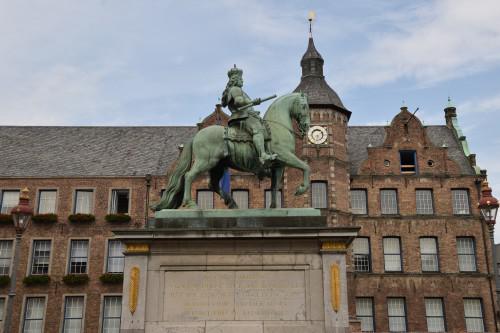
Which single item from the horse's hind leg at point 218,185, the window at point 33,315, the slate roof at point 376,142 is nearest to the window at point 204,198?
the slate roof at point 376,142

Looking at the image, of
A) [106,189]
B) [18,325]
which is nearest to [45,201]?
[106,189]

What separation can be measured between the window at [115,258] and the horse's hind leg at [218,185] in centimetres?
2404

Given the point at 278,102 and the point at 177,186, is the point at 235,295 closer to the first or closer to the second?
the point at 177,186

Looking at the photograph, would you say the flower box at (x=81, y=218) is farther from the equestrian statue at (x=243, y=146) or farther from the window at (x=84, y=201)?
the equestrian statue at (x=243, y=146)

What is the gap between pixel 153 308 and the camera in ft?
38.4

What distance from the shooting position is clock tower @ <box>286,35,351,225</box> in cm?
3603

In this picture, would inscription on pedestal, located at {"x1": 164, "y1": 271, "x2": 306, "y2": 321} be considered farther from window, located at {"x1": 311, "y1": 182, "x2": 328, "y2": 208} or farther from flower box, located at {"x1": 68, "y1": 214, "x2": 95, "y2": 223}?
flower box, located at {"x1": 68, "y1": 214, "x2": 95, "y2": 223}

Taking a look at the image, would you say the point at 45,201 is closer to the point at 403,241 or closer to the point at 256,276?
the point at 403,241

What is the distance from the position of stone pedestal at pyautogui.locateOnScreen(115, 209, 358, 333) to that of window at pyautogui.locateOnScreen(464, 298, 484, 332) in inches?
1057

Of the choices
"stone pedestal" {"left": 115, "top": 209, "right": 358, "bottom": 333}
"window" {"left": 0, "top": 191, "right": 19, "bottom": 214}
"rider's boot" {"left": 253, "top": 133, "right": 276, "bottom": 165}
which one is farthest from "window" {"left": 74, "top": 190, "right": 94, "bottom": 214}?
"rider's boot" {"left": 253, "top": 133, "right": 276, "bottom": 165}

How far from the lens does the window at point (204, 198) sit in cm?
3706

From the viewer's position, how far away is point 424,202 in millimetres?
37844

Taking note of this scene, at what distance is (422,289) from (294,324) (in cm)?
2658

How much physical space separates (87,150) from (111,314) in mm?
12534
